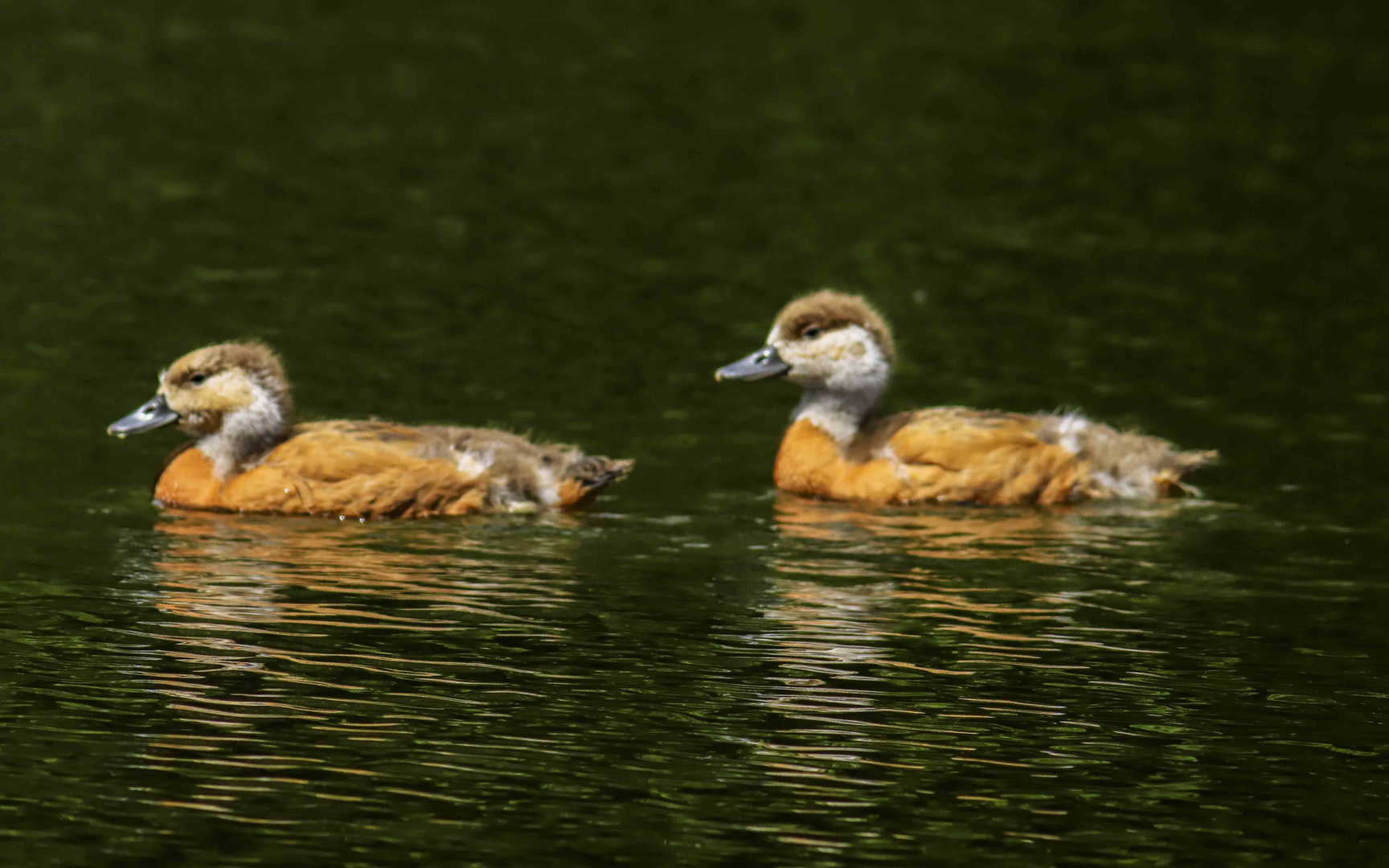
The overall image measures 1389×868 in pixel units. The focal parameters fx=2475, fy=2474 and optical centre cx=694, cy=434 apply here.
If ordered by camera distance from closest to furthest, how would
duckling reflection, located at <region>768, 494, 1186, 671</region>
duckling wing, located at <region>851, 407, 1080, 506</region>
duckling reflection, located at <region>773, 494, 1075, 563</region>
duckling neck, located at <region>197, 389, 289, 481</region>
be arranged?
duckling reflection, located at <region>768, 494, 1186, 671</region>, duckling reflection, located at <region>773, 494, 1075, 563</region>, duckling neck, located at <region>197, 389, 289, 481</region>, duckling wing, located at <region>851, 407, 1080, 506</region>

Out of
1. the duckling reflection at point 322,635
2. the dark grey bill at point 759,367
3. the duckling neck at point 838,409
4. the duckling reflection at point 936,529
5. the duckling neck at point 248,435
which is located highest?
the dark grey bill at point 759,367

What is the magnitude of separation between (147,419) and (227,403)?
0.53m

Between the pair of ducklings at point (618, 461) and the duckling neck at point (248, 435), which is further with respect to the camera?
the duckling neck at point (248, 435)

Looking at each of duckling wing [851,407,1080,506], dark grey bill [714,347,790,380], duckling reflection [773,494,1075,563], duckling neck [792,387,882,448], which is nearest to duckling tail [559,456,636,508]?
duckling reflection [773,494,1075,563]

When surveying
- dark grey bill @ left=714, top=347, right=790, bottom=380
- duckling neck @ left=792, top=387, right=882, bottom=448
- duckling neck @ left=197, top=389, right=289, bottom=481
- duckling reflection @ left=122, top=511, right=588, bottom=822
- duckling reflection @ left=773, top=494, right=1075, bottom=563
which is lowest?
duckling reflection @ left=122, top=511, right=588, bottom=822

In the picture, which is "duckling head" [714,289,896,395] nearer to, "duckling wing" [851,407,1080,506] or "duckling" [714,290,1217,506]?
"duckling" [714,290,1217,506]

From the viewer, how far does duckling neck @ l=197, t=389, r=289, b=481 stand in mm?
14312

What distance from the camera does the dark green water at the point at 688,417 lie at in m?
8.89

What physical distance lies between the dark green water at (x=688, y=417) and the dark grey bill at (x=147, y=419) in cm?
45

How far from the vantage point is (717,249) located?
75.9 ft

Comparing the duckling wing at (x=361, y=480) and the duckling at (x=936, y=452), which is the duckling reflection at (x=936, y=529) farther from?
the duckling wing at (x=361, y=480)

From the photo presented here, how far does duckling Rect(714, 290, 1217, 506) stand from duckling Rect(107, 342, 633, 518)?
4.88ft

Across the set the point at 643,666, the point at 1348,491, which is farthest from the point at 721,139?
the point at 643,666

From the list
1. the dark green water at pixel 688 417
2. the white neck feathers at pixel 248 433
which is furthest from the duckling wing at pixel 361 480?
the dark green water at pixel 688 417
